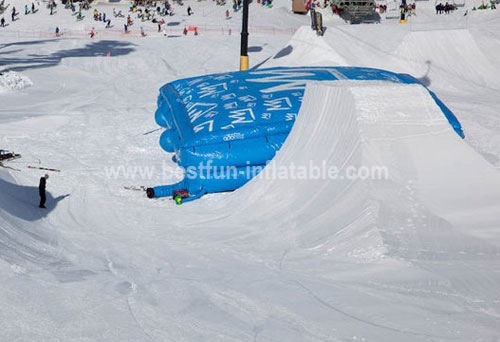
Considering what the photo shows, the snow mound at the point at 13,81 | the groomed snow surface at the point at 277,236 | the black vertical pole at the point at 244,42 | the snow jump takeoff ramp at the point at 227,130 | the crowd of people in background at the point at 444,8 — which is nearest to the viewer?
the groomed snow surface at the point at 277,236

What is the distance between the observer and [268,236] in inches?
395

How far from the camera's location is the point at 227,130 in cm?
1280

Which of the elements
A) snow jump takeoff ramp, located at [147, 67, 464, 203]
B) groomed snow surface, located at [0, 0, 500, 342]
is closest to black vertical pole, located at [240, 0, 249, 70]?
groomed snow surface, located at [0, 0, 500, 342]

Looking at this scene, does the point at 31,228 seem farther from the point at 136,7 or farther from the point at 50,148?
the point at 136,7

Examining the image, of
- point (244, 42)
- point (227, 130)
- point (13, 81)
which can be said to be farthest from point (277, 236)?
point (13, 81)

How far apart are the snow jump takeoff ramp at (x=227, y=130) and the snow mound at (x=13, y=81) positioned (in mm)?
8787

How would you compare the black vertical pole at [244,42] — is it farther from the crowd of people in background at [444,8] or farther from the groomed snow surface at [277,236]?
the crowd of people in background at [444,8]

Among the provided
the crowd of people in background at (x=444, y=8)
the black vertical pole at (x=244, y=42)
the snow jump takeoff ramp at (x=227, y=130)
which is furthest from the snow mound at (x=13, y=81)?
the crowd of people in background at (x=444, y=8)

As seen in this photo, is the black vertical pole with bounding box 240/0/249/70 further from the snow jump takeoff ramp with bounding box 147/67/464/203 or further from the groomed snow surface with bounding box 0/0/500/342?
the snow jump takeoff ramp with bounding box 147/67/464/203

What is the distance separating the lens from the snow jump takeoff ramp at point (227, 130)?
41.1 feet

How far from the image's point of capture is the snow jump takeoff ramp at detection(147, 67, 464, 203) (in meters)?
12.5

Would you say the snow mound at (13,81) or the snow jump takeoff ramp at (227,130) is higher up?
the snow jump takeoff ramp at (227,130)

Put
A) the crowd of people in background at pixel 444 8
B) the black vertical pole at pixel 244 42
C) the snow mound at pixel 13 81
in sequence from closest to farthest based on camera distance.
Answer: the black vertical pole at pixel 244 42, the snow mound at pixel 13 81, the crowd of people in background at pixel 444 8

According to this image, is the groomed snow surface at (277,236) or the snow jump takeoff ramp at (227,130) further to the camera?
the snow jump takeoff ramp at (227,130)
